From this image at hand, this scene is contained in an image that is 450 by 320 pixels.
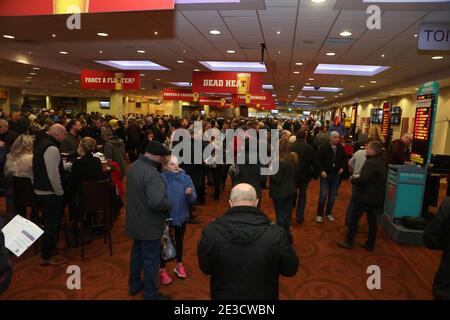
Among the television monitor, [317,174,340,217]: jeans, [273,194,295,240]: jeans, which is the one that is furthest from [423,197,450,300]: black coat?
the television monitor

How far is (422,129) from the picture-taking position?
623 centimetres

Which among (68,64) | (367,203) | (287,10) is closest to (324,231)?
(367,203)

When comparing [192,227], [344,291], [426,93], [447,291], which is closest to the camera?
[447,291]

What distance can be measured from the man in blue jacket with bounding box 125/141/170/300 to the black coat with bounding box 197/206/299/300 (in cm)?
121

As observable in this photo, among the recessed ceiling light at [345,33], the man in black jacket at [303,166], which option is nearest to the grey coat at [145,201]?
the man in black jacket at [303,166]

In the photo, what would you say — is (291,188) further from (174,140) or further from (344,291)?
(174,140)

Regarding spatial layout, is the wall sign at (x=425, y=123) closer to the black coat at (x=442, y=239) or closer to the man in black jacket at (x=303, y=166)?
the man in black jacket at (x=303, y=166)

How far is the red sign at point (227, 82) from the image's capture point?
10039 millimetres

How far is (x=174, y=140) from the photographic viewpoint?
6.23 meters

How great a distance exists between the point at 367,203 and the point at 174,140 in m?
3.51

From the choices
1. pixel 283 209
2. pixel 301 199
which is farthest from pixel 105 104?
pixel 283 209

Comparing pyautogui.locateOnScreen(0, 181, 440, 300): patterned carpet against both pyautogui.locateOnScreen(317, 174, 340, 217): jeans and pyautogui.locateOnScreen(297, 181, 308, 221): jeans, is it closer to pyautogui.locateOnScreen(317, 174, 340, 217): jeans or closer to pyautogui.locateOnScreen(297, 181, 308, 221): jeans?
pyautogui.locateOnScreen(297, 181, 308, 221): jeans

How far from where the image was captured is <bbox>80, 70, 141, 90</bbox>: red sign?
10859 millimetres

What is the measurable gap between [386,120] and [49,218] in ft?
53.0
